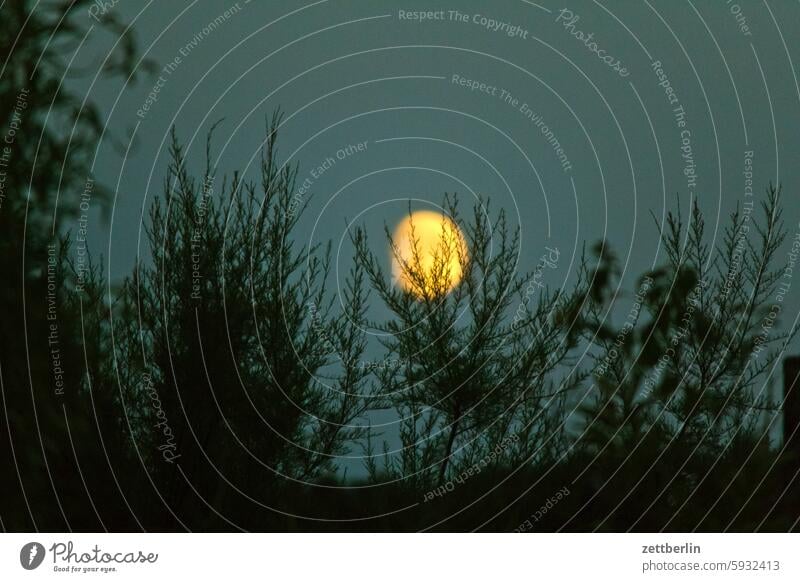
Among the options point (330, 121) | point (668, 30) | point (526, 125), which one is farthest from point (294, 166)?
point (668, 30)

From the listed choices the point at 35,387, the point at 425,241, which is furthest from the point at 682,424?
the point at 35,387

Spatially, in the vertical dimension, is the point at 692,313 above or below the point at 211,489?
above

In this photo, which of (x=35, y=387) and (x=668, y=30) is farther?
(x=668, y=30)

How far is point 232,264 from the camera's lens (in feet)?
8.98

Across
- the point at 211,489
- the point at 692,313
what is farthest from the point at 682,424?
the point at 211,489

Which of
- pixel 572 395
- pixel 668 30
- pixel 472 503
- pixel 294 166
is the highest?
pixel 668 30

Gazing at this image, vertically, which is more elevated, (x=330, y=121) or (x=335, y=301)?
(x=330, y=121)

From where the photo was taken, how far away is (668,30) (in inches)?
110

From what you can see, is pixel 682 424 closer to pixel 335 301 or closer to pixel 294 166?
pixel 335 301

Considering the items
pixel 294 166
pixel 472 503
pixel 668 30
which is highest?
pixel 668 30

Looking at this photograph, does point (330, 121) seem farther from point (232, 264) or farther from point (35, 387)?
point (35, 387)

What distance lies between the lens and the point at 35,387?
2.62 metres

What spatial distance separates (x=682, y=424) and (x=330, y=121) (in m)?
1.10

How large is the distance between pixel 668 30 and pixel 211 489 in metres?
1.53
